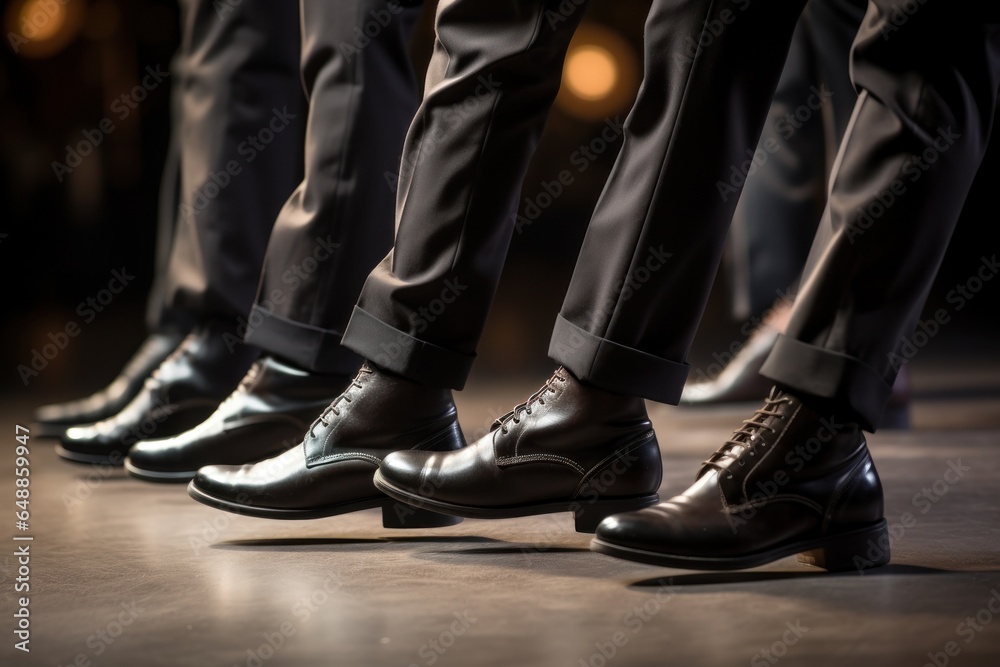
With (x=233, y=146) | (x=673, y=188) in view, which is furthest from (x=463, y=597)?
(x=233, y=146)

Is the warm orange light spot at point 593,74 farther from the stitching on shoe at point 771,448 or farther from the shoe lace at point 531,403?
the stitching on shoe at point 771,448

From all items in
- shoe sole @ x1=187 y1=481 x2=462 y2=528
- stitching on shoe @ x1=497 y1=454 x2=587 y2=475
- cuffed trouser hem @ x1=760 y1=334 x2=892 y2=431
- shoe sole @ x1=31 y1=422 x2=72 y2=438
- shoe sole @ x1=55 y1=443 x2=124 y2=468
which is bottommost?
shoe sole @ x1=31 y1=422 x2=72 y2=438

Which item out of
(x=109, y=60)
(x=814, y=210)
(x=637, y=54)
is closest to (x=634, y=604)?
(x=814, y=210)

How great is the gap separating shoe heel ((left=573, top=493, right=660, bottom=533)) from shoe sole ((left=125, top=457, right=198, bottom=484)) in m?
0.60

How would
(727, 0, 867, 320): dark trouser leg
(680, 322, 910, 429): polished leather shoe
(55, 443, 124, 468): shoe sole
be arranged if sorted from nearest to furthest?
(55, 443, 124, 468): shoe sole → (680, 322, 910, 429): polished leather shoe → (727, 0, 867, 320): dark trouser leg

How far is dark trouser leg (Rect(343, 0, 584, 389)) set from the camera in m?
1.21

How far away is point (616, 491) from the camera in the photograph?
1127mm

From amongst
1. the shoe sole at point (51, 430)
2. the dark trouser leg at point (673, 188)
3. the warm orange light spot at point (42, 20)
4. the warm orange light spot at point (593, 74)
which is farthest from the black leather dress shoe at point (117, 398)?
the warm orange light spot at point (593, 74)

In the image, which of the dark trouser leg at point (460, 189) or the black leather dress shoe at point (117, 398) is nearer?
the dark trouser leg at point (460, 189)

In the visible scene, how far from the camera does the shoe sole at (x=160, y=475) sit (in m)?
1.50

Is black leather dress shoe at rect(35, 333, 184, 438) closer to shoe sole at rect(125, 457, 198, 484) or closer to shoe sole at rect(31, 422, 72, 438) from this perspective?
shoe sole at rect(31, 422, 72, 438)

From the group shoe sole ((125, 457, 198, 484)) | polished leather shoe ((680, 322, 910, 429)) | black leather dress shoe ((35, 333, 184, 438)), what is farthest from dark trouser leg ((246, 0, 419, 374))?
polished leather shoe ((680, 322, 910, 429))

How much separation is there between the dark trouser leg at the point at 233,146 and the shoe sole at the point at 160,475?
34cm

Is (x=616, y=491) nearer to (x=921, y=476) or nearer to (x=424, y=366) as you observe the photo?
(x=424, y=366)
